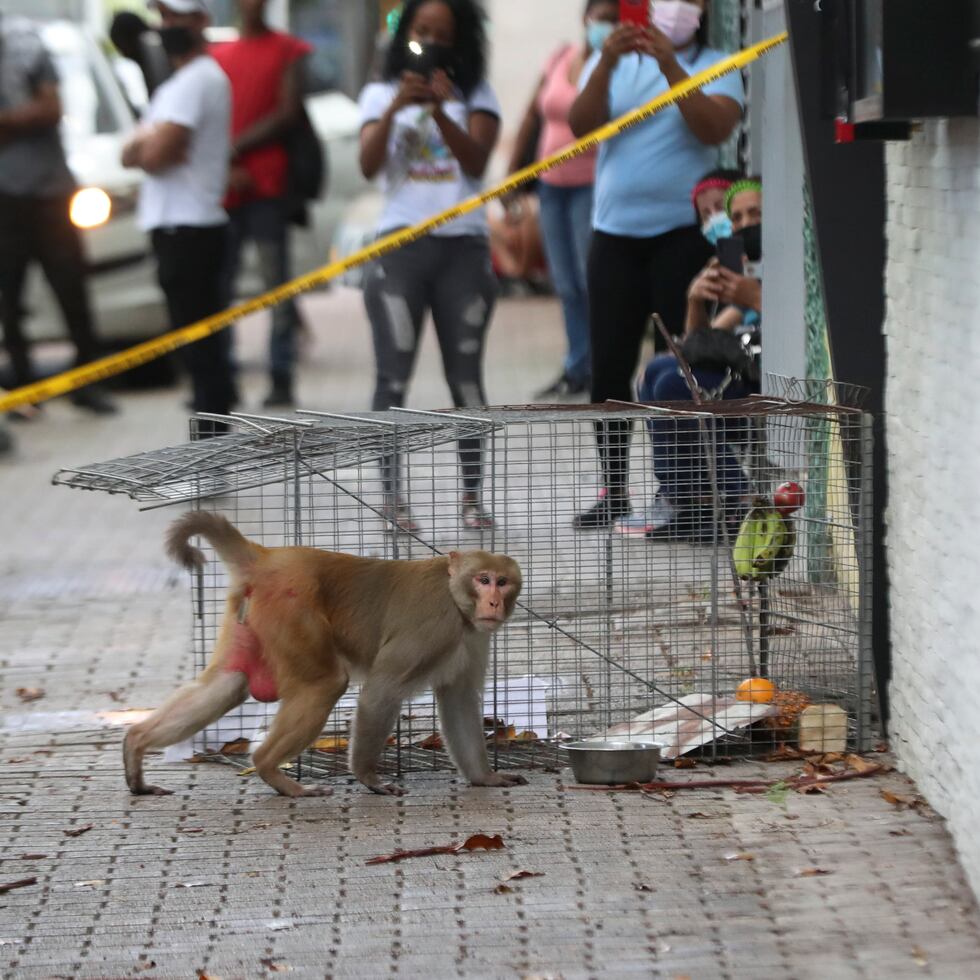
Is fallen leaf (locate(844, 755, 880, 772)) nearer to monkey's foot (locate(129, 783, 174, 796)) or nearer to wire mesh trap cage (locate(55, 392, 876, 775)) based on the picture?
wire mesh trap cage (locate(55, 392, 876, 775))

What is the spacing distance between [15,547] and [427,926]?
17.9ft

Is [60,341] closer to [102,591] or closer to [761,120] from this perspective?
[102,591]

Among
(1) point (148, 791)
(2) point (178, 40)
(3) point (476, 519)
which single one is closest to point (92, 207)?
(2) point (178, 40)

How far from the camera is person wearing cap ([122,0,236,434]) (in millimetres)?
9766

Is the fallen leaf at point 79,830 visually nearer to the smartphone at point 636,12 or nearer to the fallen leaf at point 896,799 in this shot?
the fallen leaf at point 896,799

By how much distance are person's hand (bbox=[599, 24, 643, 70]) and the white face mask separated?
0.40 meters

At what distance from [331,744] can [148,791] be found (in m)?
0.66

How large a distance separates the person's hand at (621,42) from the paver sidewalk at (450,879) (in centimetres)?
305

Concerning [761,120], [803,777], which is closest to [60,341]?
[761,120]

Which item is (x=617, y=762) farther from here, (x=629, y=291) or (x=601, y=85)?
(x=601, y=85)

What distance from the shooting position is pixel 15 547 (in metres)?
9.28

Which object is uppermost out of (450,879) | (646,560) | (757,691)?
(646,560)

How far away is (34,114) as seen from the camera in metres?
11.6

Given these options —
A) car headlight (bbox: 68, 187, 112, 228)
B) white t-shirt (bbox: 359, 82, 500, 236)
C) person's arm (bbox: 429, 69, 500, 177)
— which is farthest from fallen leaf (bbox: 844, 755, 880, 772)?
car headlight (bbox: 68, 187, 112, 228)
